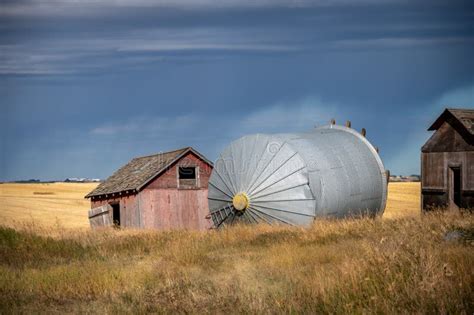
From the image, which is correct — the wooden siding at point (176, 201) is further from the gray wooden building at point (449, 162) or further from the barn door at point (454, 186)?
the barn door at point (454, 186)

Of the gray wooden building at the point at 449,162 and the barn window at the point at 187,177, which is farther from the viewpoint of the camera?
the barn window at the point at 187,177

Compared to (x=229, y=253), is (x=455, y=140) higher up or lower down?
higher up

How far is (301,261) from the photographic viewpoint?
1352cm

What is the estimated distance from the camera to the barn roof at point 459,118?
78.5 ft

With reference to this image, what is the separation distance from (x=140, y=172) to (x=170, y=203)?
2.78 metres

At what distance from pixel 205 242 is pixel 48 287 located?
22.9ft

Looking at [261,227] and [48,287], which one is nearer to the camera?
[48,287]

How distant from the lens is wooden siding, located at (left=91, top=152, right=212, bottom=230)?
30.9m

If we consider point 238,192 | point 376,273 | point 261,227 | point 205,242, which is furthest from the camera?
point 238,192

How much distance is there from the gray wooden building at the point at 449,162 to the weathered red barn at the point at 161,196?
12.0 m

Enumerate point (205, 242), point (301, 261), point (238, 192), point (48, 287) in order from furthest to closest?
point (238, 192), point (205, 242), point (301, 261), point (48, 287)

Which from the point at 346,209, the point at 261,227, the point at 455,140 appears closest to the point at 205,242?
the point at 261,227

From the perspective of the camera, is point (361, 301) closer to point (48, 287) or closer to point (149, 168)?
point (48, 287)

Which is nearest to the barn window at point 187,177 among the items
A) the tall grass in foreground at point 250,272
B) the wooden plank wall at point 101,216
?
the wooden plank wall at point 101,216
